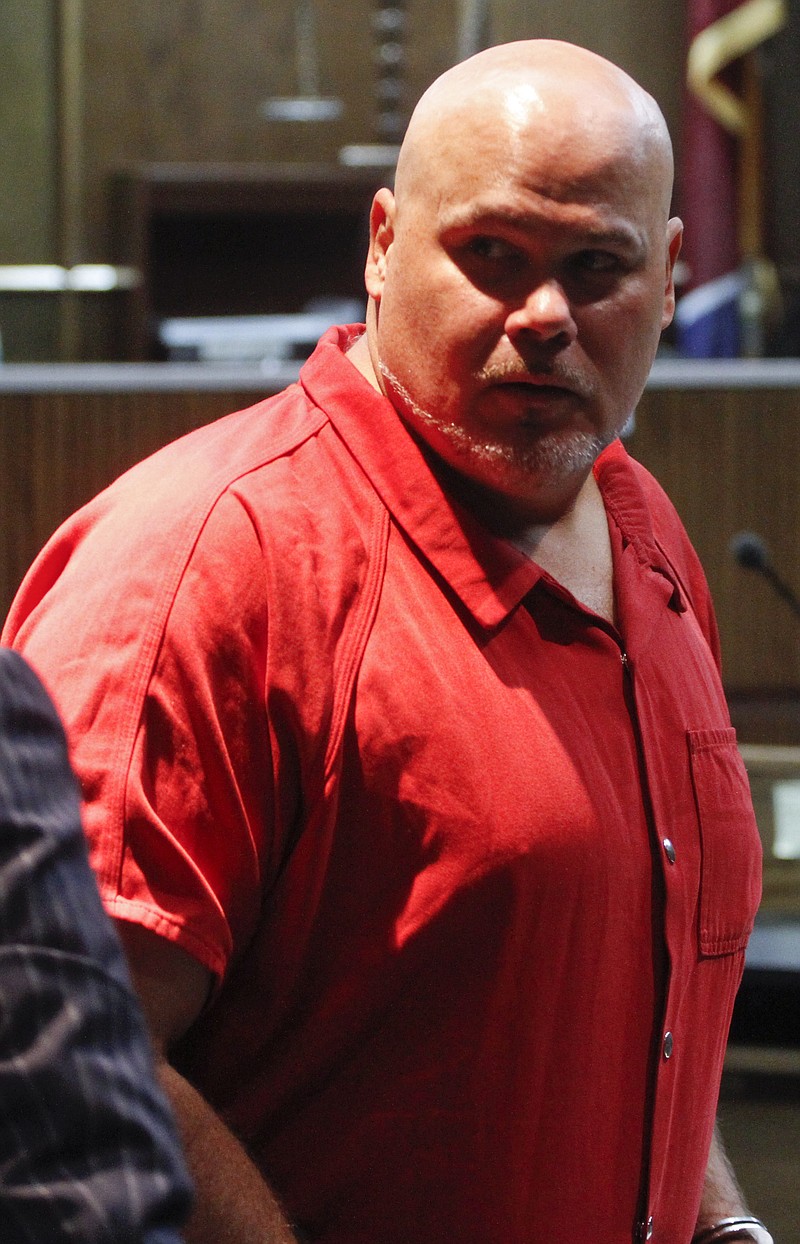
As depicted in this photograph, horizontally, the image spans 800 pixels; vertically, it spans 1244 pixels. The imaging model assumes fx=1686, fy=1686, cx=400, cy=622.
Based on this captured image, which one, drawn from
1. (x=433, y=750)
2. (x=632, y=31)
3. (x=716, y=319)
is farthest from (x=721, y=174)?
(x=433, y=750)

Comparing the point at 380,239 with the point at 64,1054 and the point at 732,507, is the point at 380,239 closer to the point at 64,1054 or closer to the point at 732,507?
the point at 64,1054

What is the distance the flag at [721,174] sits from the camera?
4.52m

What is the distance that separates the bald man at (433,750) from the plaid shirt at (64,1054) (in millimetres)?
326

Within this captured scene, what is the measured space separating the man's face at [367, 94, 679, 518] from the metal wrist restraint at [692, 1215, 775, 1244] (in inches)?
20.3

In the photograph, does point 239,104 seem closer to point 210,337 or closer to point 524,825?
point 210,337

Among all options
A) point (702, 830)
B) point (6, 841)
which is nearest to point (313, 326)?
point (702, 830)

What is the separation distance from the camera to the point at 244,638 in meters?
0.83

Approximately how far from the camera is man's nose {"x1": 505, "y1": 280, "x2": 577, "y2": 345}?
928 mm

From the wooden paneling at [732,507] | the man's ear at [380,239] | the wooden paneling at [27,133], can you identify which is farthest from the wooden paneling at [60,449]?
the wooden paneling at [27,133]

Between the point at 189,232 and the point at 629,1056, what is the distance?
4.44m

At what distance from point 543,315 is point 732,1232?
62cm

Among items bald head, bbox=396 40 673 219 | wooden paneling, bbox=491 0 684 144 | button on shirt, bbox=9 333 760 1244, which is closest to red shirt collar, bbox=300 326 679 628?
button on shirt, bbox=9 333 760 1244

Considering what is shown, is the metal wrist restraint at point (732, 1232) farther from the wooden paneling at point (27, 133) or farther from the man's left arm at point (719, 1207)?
the wooden paneling at point (27, 133)

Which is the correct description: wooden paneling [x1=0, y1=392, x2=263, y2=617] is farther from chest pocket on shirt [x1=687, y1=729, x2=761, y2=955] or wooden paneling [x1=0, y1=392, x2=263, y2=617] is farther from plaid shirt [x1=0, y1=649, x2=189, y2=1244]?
plaid shirt [x1=0, y1=649, x2=189, y2=1244]
